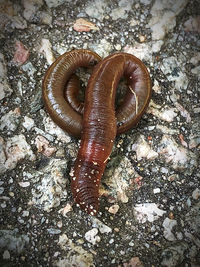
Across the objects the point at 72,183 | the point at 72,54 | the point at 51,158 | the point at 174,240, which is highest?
the point at 72,54

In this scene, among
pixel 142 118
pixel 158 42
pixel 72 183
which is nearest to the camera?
pixel 72 183

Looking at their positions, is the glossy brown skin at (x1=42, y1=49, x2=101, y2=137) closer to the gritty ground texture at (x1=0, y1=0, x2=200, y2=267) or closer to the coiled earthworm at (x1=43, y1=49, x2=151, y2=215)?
the coiled earthworm at (x1=43, y1=49, x2=151, y2=215)

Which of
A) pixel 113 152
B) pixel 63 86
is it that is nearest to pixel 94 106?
pixel 63 86

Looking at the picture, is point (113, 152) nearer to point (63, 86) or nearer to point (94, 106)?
point (94, 106)

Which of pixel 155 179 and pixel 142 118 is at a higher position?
pixel 142 118

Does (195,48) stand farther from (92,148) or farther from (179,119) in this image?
(92,148)

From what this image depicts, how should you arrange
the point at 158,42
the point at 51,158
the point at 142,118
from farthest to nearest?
the point at 158,42 < the point at 142,118 < the point at 51,158

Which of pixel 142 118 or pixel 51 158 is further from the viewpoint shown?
pixel 142 118

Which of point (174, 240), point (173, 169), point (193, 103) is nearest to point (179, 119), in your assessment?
point (193, 103)
